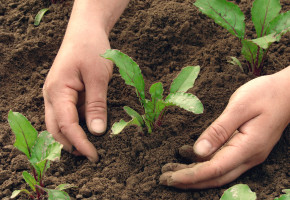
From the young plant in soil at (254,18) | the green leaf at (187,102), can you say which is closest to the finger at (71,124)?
the green leaf at (187,102)

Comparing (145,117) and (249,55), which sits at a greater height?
(249,55)

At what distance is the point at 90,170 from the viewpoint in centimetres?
176

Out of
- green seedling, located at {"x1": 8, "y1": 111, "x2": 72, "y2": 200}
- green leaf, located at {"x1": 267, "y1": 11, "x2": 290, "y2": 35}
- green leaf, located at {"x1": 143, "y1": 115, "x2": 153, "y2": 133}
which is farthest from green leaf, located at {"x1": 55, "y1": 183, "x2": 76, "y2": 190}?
green leaf, located at {"x1": 267, "y1": 11, "x2": 290, "y2": 35}

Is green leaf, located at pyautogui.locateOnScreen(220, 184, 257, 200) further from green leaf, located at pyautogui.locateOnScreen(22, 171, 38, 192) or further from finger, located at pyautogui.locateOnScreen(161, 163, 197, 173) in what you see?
green leaf, located at pyautogui.locateOnScreen(22, 171, 38, 192)

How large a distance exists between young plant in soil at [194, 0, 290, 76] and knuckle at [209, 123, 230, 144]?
48cm

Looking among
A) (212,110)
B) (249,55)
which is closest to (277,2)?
(249,55)

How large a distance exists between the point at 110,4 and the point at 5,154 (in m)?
0.96

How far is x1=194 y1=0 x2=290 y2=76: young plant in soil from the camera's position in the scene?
1.90m

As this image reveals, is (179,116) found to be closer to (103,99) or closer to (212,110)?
(212,110)

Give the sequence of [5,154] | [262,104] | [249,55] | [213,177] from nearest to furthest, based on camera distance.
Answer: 1. [213,177]
2. [262,104]
3. [5,154]
4. [249,55]

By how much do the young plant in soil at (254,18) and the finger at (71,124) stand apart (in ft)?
2.50

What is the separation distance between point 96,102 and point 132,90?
310 millimetres

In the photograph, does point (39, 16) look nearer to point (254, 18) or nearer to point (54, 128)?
point (54, 128)

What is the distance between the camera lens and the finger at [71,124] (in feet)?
5.88
